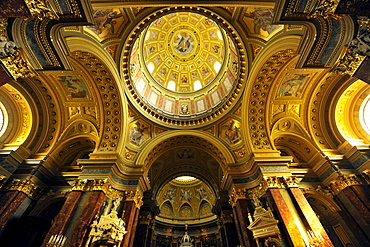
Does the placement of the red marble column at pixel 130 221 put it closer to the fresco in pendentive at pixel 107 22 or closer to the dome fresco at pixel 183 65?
the dome fresco at pixel 183 65

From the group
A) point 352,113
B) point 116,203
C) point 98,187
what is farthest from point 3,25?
point 352,113

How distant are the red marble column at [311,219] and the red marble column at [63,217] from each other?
A: 37.5 ft

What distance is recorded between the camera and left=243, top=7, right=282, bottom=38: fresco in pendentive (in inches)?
347

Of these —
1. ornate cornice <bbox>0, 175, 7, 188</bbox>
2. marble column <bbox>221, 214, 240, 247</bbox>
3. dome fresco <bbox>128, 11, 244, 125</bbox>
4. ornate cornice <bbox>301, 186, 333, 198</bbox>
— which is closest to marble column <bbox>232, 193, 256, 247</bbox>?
Result: marble column <bbox>221, 214, 240, 247</bbox>

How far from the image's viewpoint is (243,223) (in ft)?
32.6

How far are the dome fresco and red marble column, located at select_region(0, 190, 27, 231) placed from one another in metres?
10.1

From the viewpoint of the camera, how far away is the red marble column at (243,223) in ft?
30.5

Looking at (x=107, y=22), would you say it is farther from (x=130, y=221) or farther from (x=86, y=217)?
(x=130, y=221)

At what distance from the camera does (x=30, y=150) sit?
11.2m

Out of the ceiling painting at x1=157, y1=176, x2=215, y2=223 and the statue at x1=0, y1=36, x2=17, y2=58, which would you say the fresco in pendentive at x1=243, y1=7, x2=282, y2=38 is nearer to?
the statue at x1=0, y1=36, x2=17, y2=58

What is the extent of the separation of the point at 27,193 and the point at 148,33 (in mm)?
16023

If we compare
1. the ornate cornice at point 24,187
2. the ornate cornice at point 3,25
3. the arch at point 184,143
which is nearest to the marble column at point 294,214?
the arch at point 184,143

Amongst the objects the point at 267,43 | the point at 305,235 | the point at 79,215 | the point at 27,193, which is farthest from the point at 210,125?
the point at 27,193

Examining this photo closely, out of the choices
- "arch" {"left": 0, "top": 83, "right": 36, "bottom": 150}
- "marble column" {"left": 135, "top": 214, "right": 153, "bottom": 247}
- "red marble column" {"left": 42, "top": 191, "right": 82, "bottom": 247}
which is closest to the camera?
"red marble column" {"left": 42, "top": 191, "right": 82, "bottom": 247}
